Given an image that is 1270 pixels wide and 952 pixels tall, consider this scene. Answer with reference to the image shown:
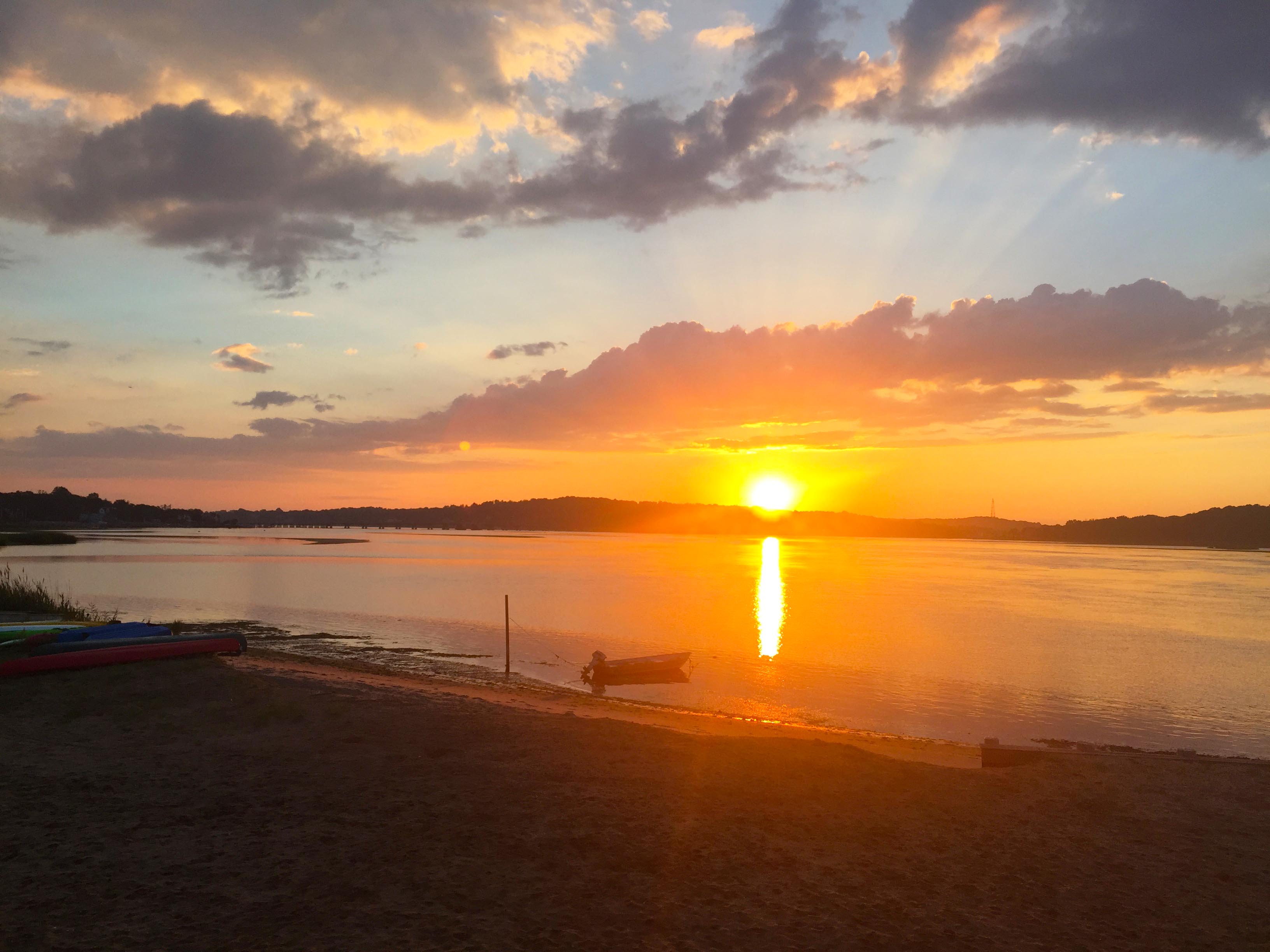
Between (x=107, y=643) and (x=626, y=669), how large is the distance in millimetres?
17128

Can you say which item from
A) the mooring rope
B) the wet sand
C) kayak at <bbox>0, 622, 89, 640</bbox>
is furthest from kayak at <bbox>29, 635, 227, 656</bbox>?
the mooring rope

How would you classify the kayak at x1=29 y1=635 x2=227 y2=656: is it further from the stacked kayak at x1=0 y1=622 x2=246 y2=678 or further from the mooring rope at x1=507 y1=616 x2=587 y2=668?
the mooring rope at x1=507 y1=616 x2=587 y2=668

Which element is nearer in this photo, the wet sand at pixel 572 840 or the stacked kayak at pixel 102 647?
the wet sand at pixel 572 840

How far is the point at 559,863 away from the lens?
30.3 ft

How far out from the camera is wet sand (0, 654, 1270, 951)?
7770 mm

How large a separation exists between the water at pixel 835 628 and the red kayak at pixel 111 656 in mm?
9319

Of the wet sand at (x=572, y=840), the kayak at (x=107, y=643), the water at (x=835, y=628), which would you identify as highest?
the kayak at (x=107, y=643)

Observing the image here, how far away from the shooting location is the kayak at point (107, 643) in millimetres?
20531

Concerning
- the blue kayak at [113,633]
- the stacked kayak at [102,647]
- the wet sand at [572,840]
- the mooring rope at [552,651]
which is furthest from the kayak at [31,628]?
the mooring rope at [552,651]

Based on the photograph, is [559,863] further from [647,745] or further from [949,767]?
[949,767]

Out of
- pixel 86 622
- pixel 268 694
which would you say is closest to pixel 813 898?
pixel 268 694

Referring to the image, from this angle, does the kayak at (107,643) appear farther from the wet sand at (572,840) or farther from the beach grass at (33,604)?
the beach grass at (33,604)

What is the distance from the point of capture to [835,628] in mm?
49469

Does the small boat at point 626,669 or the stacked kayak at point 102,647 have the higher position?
the stacked kayak at point 102,647
